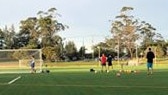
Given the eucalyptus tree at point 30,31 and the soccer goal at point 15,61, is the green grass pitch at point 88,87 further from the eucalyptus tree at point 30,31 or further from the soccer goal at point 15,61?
the eucalyptus tree at point 30,31

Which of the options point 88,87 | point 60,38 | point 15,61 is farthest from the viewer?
point 60,38

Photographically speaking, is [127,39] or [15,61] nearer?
[15,61]

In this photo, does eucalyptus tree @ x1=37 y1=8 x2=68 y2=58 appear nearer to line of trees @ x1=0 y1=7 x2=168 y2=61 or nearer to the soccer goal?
line of trees @ x1=0 y1=7 x2=168 y2=61

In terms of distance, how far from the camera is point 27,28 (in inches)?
5027

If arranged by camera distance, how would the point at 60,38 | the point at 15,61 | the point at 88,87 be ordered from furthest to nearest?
1. the point at 60,38
2. the point at 15,61
3. the point at 88,87

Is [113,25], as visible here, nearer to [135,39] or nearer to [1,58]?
[135,39]

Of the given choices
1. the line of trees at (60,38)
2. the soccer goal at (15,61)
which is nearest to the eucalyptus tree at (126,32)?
the line of trees at (60,38)

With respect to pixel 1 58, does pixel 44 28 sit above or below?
above

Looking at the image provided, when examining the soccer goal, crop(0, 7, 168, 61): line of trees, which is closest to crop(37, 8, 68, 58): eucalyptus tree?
crop(0, 7, 168, 61): line of trees

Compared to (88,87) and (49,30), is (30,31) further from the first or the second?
(88,87)

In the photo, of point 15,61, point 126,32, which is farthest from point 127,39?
point 15,61

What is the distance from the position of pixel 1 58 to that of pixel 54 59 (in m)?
48.9

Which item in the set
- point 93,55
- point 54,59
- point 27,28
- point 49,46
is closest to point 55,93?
point 54,59

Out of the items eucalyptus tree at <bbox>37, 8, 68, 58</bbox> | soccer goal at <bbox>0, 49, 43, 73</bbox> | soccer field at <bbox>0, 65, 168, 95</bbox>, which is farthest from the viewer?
eucalyptus tree at <bbox>37, 8, 68, 58</bbox>
